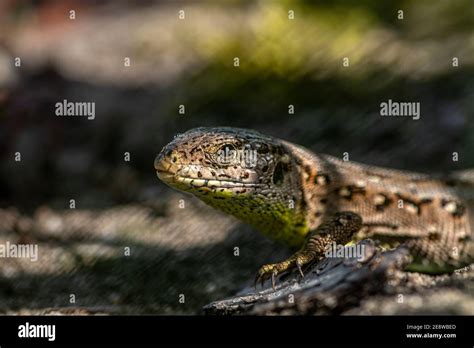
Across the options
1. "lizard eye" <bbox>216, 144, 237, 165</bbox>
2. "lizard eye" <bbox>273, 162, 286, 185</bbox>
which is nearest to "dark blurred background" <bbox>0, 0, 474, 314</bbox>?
"lizard eye" <bbox>273, 162, 286, 185</bbox>

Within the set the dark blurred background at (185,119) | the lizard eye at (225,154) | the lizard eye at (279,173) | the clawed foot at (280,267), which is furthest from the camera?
the dark blurred background at (185,119)

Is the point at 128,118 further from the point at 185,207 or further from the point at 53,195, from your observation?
the point at 185,207

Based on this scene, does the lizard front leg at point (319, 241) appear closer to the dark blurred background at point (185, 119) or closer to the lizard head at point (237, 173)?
the lizard head at point (237, 173)

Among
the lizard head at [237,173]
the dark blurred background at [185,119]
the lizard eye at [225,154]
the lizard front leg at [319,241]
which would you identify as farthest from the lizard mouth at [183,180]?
the dark blurred background at [185,119]

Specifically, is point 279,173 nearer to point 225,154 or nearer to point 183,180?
point 225,154

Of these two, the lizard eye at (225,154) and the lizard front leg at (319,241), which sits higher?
the lizard eye at (225,154)

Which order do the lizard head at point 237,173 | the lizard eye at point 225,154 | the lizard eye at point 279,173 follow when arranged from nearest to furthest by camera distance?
the lizard head at point 237,173
the lizard eye at point 225,154
the lizard eye at point 279,173

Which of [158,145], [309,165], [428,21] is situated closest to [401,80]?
[428,21]

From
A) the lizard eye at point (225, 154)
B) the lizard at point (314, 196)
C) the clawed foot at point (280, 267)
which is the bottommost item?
the clawed foot at point (280, 267)
